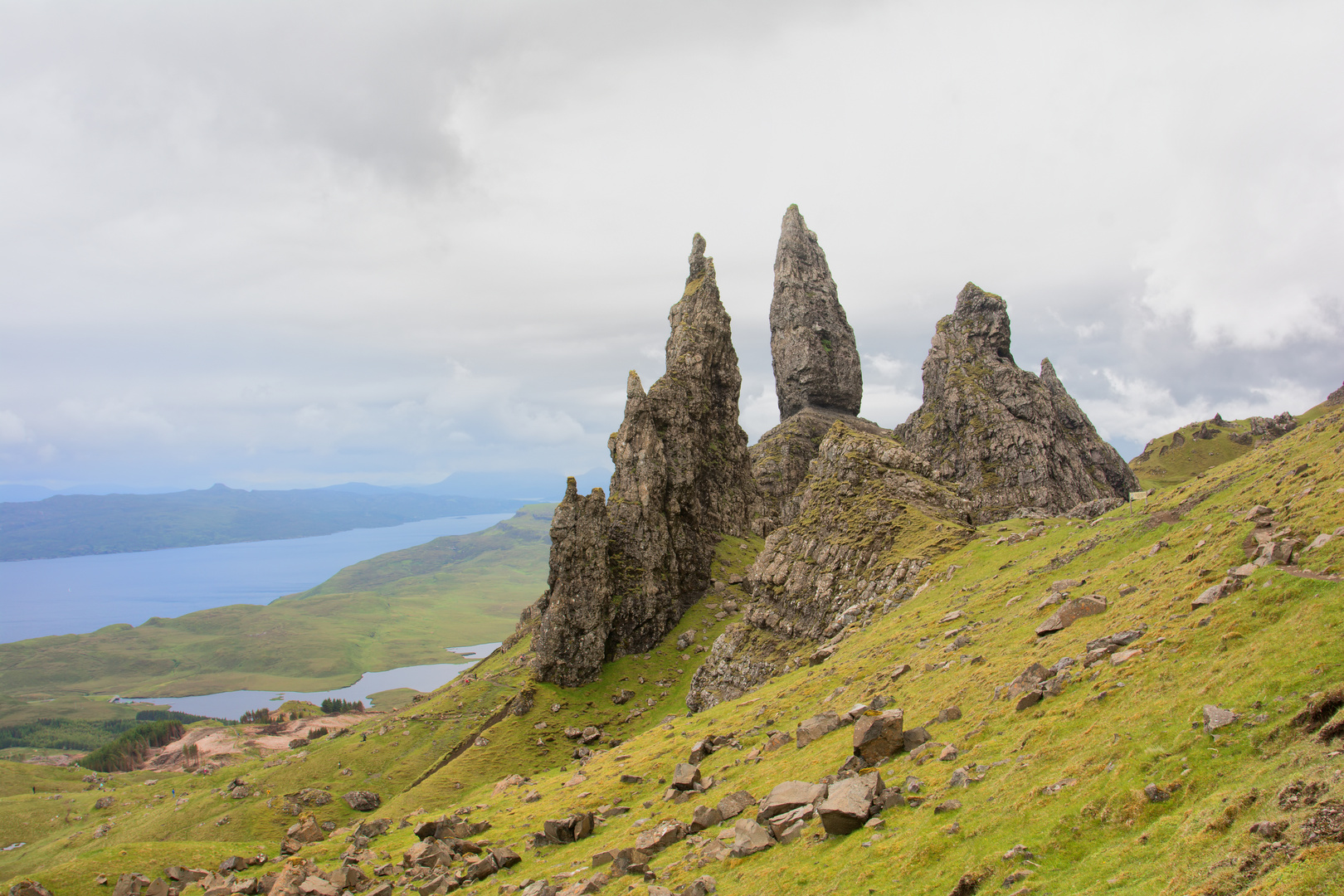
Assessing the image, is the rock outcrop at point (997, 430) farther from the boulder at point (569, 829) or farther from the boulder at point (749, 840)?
the boulder at point (749, 840)

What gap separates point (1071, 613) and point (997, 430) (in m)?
118

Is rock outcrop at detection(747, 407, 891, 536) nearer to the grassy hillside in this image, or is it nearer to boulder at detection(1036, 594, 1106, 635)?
the grassy hillside

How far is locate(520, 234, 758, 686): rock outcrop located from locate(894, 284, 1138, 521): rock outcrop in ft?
162

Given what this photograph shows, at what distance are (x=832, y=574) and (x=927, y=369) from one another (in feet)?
346

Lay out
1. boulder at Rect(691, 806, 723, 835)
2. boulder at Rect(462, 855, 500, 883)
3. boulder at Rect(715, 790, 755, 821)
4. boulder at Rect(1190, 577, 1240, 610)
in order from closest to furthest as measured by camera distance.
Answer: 1. boulder at Rect(1190, 577, 1240, 610)
2. boulder at Rect(715, 790, 755, 821)
3. boulder at Rect(691, 806, 723, 835)
4. boulder at Rect(462, 855, 500, 883)

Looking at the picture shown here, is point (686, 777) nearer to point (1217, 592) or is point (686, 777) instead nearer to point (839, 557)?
point (1217, 592)

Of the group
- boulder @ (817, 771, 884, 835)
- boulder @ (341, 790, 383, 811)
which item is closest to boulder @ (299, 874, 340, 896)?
boulder @ (817, 771, 884, 835)

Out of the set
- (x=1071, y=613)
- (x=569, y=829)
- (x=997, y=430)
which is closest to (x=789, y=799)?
(x=1071, y=613)

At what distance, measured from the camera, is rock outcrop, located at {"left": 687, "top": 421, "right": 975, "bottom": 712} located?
73.5m

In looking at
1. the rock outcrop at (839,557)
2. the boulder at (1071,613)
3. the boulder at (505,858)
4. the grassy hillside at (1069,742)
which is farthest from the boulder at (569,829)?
the boulder at (1071,613)

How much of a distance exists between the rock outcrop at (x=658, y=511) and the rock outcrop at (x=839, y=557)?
41.2 m

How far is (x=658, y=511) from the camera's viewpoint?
139m

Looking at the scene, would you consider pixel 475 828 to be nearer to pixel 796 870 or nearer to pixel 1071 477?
pixel 796 870

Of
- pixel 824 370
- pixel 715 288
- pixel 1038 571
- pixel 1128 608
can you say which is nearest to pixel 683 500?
pixel 715 288
